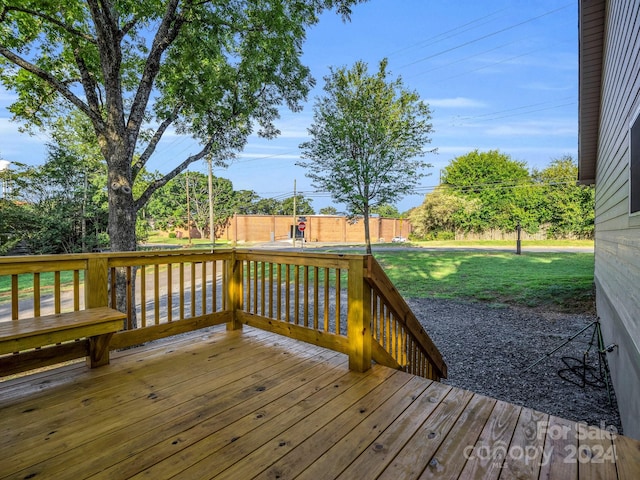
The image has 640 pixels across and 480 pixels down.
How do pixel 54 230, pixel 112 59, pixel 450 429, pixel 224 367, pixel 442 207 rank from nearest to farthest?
1. pixel 450 429
2. pixel 224 367
3. pixel 112 59
4. pixel 54 230
5. pixel 442 207

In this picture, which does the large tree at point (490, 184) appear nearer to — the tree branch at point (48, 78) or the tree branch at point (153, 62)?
the tree branch at point (153, 62)

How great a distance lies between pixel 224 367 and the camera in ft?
8.53

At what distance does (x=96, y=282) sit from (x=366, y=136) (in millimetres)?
10196

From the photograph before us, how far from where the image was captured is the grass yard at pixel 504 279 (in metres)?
7.53

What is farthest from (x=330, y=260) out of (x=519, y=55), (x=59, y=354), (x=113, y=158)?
(x=519, y=55)

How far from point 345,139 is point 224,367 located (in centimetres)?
988

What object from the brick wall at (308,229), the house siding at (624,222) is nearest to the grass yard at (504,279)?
the house siding at (624,222)

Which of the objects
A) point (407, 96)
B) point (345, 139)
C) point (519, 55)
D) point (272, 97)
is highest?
point (519, 55)

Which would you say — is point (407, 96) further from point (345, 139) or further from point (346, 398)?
point (346, 398)

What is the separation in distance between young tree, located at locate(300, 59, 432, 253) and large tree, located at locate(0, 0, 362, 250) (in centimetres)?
513

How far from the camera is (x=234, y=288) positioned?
3531mm

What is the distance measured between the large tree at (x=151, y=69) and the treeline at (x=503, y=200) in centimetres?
1829

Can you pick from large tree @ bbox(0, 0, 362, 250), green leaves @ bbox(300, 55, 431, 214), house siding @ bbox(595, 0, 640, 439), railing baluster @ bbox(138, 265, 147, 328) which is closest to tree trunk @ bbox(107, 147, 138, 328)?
large tree @ bbox(0, 0, 362, 250)

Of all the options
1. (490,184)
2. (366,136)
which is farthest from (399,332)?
(490,184)
